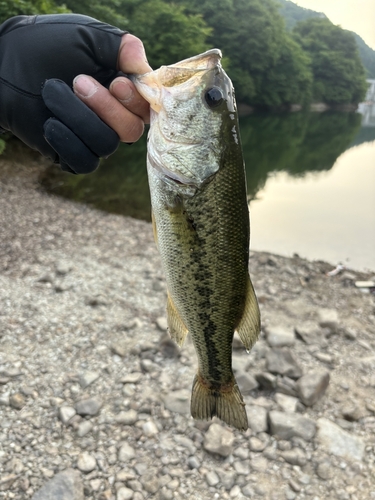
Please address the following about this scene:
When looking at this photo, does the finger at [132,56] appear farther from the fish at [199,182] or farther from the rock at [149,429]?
the rock at [149,429]

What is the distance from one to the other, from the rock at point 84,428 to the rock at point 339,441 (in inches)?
89.2

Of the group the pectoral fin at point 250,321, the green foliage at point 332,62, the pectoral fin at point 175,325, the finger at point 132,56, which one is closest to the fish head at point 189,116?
the finger at point 132,56

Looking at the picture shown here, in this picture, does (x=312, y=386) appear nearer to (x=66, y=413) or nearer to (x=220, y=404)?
(x=220, y=404)

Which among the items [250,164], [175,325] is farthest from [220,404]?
[250,164]

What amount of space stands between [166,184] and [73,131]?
0.60m

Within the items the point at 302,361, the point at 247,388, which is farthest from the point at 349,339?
the point at 247,388

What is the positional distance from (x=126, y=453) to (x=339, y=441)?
2.11 metres

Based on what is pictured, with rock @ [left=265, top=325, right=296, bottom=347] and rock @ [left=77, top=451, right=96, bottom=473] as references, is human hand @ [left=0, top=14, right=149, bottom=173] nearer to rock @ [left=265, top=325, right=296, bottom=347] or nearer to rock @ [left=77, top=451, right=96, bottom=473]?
rock @ [left=77, top=451, right=96, bottom=473]

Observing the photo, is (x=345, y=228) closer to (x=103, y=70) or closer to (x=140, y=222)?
(x=140, y=222)

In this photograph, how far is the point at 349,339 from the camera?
605cm

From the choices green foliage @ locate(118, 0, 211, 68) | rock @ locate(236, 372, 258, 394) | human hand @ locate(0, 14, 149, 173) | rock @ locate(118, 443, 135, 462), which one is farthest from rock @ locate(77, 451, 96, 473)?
green foliage @ locate(118, 0, 211, 68)

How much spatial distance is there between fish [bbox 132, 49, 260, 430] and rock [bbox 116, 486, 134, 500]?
6.78 ft

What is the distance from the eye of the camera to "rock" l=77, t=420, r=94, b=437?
152 inches

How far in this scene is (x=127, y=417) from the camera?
4.09 m
